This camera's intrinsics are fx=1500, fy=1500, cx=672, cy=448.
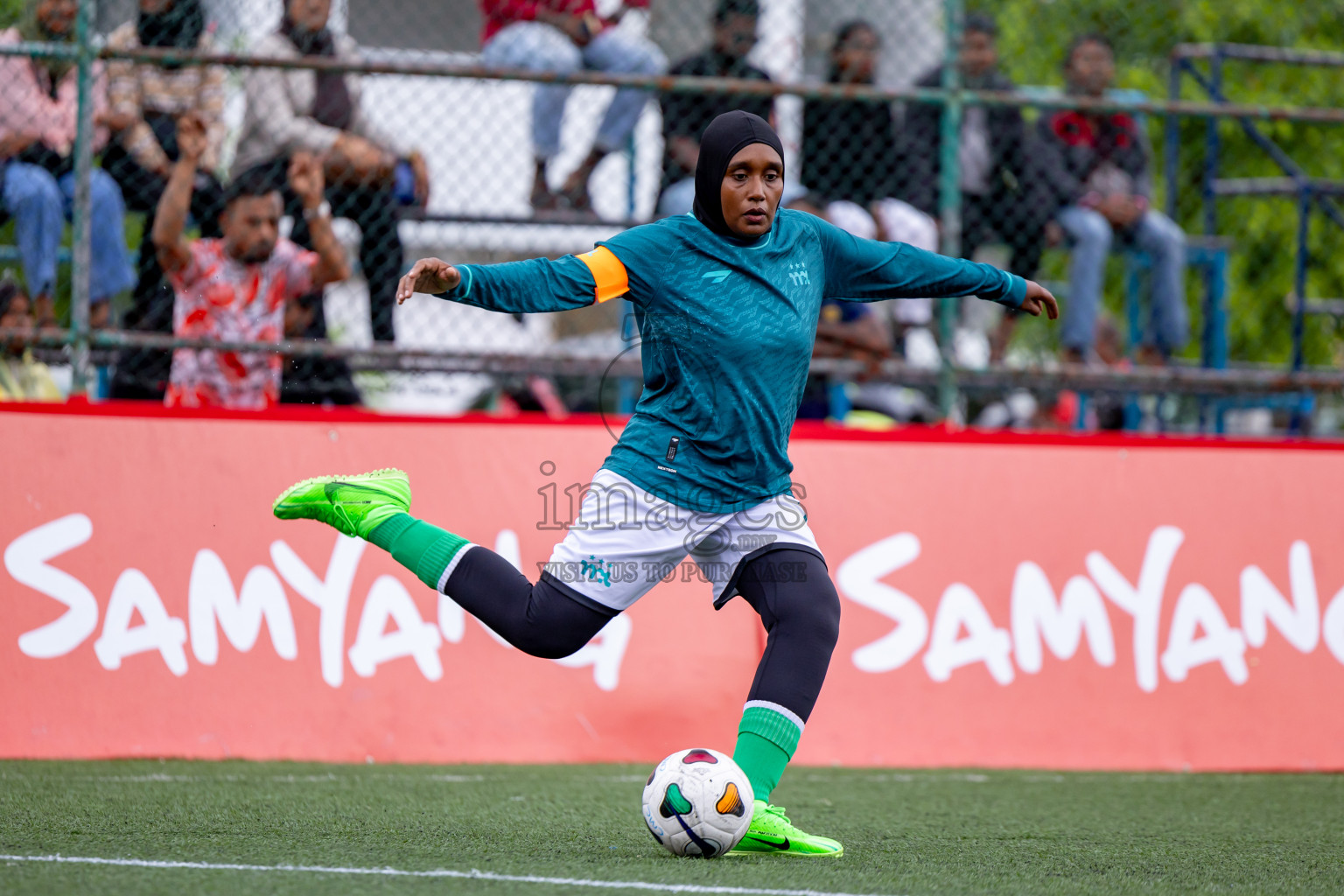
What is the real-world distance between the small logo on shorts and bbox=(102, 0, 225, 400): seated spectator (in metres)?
3.29

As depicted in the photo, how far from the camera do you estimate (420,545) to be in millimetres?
4195

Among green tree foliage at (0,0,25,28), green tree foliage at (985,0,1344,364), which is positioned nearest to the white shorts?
green tree foliage at (0,0,25,28)

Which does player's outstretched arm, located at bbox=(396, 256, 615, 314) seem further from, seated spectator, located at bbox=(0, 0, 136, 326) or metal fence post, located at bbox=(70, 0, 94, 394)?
seated spectator, located at bbox=(0, 0, 136, 326)

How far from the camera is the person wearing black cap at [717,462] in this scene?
3928 millimetres

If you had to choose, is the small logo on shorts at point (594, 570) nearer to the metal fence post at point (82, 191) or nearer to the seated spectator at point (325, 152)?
the seated spectator at point (325, 152)

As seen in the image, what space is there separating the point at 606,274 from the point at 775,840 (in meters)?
1.54

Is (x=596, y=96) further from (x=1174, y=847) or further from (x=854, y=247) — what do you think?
(x=1174, y=847)

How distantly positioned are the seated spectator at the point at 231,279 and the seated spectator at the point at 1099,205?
12.6 feet

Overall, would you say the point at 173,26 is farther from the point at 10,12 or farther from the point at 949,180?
the point at 949,180

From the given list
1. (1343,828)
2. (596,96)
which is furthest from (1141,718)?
(596,96)

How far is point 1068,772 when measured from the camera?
614 centimetres

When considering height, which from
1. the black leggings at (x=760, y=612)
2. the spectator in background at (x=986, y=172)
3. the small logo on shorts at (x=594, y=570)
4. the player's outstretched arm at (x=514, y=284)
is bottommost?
the black leggings at (x=760, y=612)

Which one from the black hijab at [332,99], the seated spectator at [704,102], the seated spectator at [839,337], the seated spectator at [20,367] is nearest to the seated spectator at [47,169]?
the seated spectator at [20,367]

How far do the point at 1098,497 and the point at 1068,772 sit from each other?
120cm
